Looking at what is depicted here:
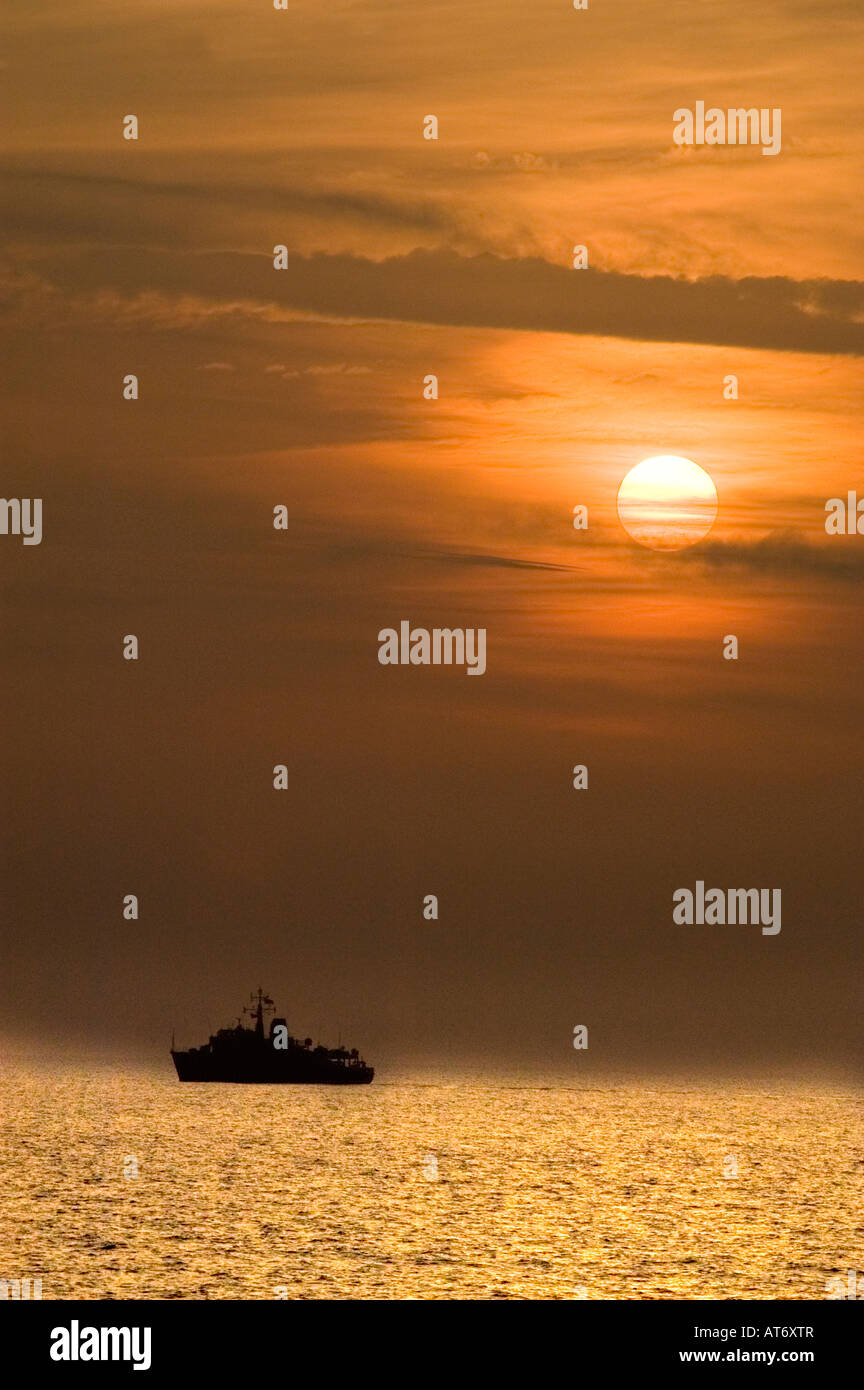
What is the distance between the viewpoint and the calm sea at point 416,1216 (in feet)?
270

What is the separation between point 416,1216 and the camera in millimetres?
111875

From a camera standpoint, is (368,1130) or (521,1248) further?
(368,1130)

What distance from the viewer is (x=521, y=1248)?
95062 mm

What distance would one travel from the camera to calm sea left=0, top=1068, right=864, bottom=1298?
82.4 m
